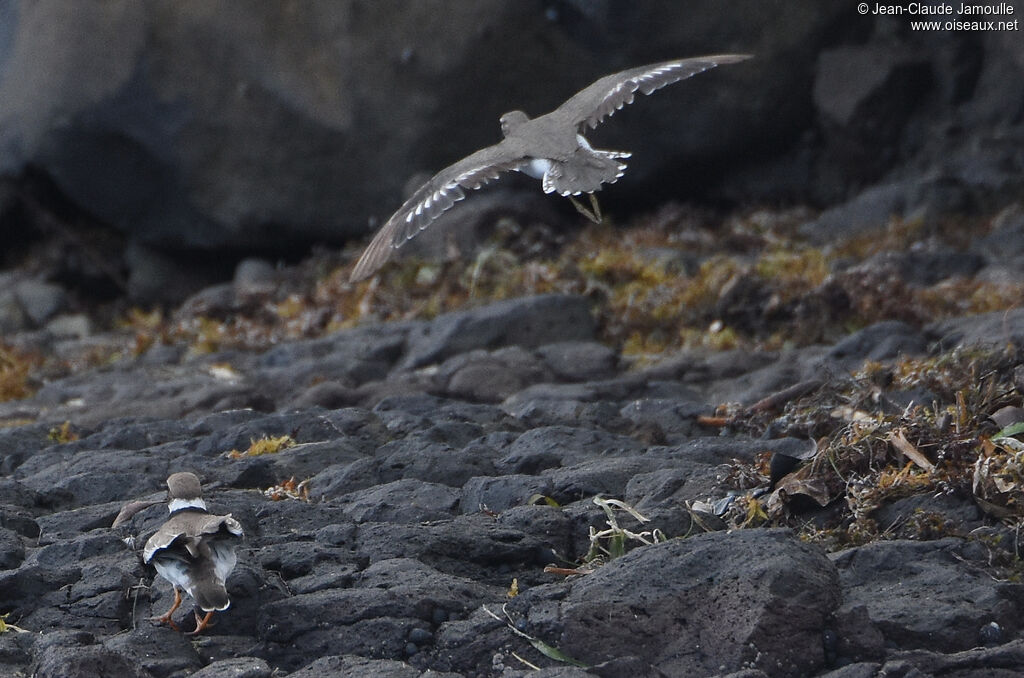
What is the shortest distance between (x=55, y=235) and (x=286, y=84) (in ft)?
11.7

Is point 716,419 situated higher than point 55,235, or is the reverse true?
point 55,235

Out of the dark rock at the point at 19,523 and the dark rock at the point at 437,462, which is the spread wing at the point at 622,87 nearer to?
the dark rock at the point at 437,462

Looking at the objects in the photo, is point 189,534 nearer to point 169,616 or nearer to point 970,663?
point 169,616

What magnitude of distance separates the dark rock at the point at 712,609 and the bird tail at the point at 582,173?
7.70 feet

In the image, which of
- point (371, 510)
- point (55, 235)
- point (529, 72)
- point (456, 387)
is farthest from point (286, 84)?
point (371, 510)

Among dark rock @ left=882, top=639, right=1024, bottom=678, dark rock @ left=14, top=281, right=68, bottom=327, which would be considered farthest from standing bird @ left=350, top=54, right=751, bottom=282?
dark rock @ left=14, top=281, right=68, bottom=327

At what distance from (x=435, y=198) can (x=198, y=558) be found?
269 centimetres

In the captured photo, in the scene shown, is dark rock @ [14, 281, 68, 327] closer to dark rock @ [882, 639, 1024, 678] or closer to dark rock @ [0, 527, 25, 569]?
dark rock @ [0, 527, 25, 569]

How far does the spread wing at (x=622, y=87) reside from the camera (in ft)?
23.2

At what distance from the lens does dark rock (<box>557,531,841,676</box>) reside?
4125 millimetres

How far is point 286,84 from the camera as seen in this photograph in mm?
13477

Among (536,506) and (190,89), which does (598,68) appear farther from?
(536,506)

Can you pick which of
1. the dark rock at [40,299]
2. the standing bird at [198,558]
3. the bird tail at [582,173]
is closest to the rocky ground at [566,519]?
the standing bird at [198,558]

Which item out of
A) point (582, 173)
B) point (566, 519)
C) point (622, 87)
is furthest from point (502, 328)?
point (566, 519)
